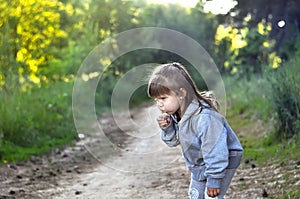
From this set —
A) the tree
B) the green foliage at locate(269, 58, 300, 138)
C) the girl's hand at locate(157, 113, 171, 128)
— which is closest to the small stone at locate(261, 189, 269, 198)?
the girl's hand at locate(157, 113, 171, 128)

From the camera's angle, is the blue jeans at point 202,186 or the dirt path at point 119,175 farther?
the dirt path at point 119,175

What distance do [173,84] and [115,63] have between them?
12.2 metres

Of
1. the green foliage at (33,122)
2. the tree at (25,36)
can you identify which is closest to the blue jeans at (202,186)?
the green foliage at (33,122)

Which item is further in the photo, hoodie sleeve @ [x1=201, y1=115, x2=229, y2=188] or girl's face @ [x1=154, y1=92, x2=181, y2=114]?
girl's face @ [x1=154, y1=92, x2=181, y2=114]

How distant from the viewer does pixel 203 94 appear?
3.36m

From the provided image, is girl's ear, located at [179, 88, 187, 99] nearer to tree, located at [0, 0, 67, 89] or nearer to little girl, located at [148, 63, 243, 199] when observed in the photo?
little girl, located at [148, 63, 243, 199]

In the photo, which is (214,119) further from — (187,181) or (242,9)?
(242,9)

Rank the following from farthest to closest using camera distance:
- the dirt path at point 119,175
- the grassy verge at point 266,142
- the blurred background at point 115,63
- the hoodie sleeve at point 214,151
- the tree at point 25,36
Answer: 1. the tree at point 25,36
2. the blurred background at point 115,63
3. the dirt path at point 119,175
4. the grassy verge at point 266,142
5. the hoodie sleeve at point 214,151

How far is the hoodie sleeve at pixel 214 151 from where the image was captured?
9.84 feet

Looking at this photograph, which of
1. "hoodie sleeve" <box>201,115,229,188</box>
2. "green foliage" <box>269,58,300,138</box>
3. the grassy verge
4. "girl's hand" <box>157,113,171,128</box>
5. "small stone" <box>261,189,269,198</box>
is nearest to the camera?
"hoodie sleeve" <box>201,115,229,188</box>

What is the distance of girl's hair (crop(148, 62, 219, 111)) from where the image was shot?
3.14 metres

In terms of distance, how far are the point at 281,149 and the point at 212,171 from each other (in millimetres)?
3012

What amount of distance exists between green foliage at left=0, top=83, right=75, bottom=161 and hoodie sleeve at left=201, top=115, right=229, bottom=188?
12.7ft

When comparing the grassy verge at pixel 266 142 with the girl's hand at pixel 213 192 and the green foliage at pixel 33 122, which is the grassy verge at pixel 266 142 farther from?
the green foliage at pixel 33 122
